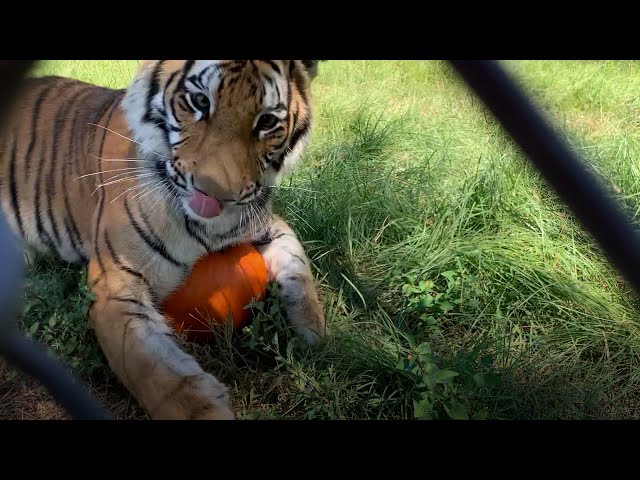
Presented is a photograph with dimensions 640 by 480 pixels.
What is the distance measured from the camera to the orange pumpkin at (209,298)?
205cm

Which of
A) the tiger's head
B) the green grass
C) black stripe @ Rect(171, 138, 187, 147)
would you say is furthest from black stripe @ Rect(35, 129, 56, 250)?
black stripe @ Rect(171, 138, 187, 147)

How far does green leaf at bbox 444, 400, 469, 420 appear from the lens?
64.5 inches

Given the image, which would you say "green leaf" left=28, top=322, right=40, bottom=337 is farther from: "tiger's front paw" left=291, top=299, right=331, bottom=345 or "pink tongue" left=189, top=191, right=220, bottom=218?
"tiger's front paw" left=291, top=299, right=331, bottom=345

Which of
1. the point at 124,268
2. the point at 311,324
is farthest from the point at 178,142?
the point at 311,324

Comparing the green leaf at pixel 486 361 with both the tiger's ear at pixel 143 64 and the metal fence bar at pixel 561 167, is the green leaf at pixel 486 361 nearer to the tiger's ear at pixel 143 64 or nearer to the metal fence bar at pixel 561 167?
the tiger's ear at pixel 143 64

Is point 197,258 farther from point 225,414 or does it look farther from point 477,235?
point 477,235

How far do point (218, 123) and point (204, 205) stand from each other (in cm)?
24

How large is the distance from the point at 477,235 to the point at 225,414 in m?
1.25

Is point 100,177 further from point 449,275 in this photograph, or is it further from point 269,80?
point 449,275

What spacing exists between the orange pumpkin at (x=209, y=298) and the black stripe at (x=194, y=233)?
0.05 metres

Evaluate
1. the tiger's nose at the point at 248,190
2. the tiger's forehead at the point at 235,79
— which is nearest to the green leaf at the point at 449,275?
the tiger's nose at the point at 248,190

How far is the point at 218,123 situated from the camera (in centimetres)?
175
